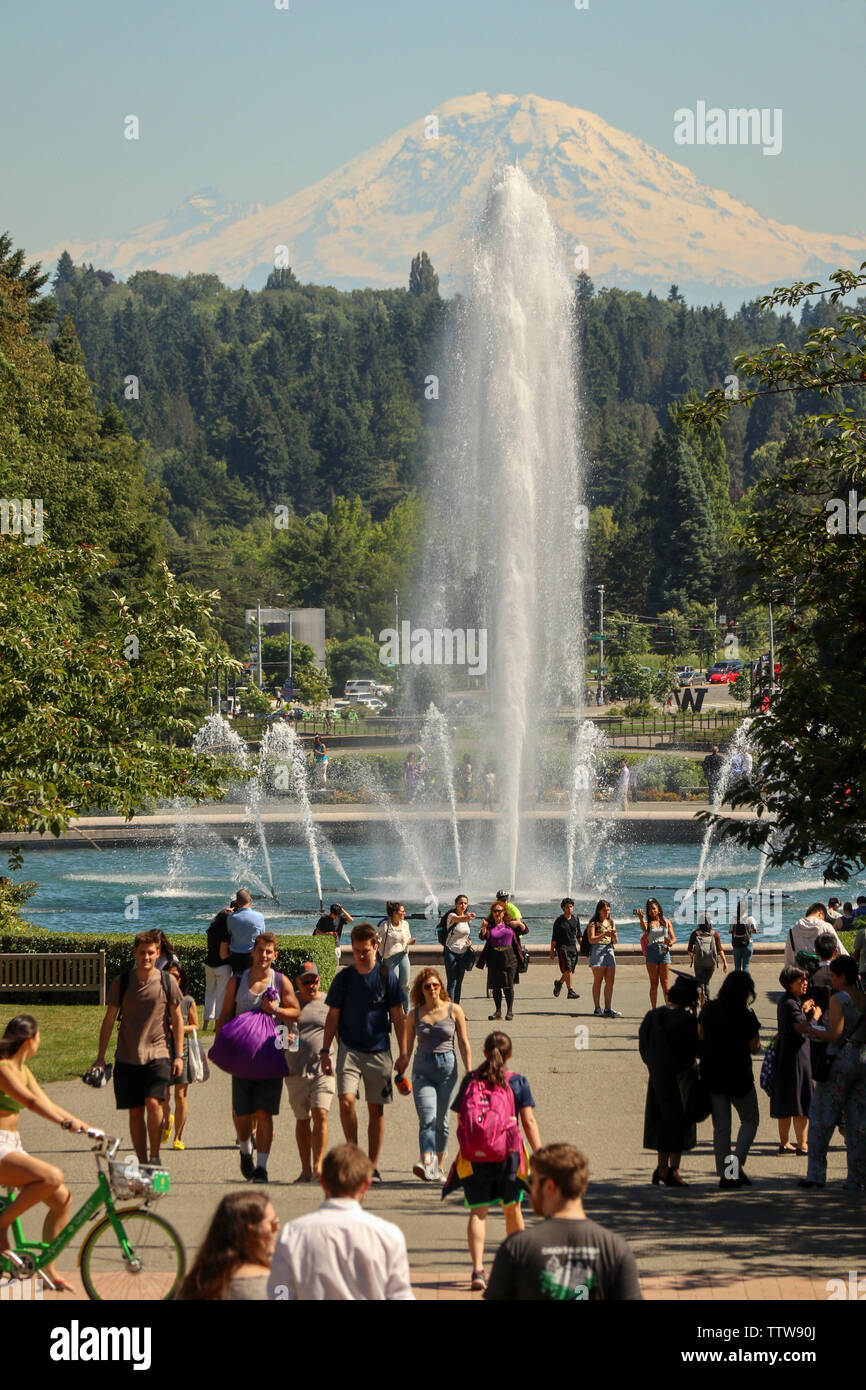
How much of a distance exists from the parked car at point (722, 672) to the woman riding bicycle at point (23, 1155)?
3589 inches

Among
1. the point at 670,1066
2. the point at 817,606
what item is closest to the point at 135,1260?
the point at 670,1066

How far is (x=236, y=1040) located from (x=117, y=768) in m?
9.64

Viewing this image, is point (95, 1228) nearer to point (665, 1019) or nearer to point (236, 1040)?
point (236, 1040)

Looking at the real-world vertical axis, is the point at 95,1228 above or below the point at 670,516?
below

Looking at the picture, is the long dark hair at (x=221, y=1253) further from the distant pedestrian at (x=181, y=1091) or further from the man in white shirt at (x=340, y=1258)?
the distant pedestrian at (x=181, y=1091)

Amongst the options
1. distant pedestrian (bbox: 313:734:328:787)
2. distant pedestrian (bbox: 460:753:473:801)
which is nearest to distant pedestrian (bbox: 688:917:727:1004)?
distant pedestrian (bbox: 460:753:473:801)

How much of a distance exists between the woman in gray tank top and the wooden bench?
25.9 feet

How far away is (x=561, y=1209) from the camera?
17.9ft

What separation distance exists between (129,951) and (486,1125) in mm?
10546

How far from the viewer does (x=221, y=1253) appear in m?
5.16

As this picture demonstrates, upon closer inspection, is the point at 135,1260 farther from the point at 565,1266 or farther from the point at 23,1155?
the point at 565,1266

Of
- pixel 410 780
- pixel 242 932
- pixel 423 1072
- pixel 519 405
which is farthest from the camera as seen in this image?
A: pixel 410 780

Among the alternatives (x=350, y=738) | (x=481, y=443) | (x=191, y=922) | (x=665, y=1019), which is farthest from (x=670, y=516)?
(x=665, y=1019)

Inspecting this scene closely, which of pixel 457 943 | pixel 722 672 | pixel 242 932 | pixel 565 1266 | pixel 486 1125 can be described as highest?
pixel 722 672
